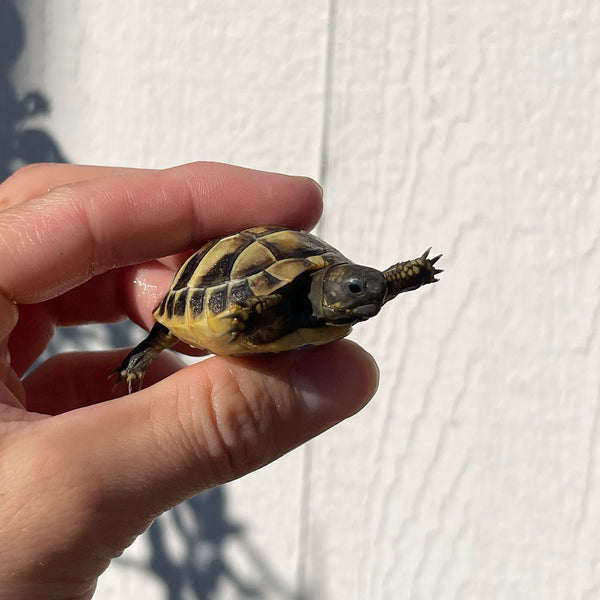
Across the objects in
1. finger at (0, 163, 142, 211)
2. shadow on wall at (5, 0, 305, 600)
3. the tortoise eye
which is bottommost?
shadow on wall at (5, 0, 305, 600)

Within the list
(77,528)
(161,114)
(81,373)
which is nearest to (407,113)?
(161,114)

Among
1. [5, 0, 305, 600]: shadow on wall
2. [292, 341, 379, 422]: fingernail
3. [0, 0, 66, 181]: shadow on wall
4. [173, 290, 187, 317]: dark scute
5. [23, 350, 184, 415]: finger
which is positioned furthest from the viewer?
[0, 0, 66, 181]: shadow on wall

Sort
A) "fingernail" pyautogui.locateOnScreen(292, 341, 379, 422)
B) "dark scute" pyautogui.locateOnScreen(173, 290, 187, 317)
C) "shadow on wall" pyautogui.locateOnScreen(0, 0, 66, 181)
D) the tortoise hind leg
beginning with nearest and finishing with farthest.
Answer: "fingernail" pyautogui.locateOnScreen(292, 341, 379, 422)
"dark scute" pyautogui.locateOnScreen(173, 290, 187, 317)
the tortoise hind leg
"shadow on wall" pyautogui.locateOnScreen(0, 0, 66, 181)

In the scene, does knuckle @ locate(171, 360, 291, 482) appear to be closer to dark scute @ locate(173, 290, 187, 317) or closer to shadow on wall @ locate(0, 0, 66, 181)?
dark scute @ locate(173, 290, 187, 317)

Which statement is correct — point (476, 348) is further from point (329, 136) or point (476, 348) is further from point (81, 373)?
point (81, 373)

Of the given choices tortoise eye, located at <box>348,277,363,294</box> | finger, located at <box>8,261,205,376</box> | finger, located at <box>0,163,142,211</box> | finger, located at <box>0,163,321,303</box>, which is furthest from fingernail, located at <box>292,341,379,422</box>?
finger, located at <box>0,163,142,211</box>

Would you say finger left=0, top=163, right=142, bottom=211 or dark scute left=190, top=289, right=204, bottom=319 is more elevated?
finger left=0, top=163, right=142, bottom=211

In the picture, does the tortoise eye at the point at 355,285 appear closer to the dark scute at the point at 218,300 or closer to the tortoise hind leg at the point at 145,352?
the dark scute at the point at 218,300

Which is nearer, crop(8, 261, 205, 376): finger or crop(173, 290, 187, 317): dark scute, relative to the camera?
crop(173, 290, 187, 317): dark scute
